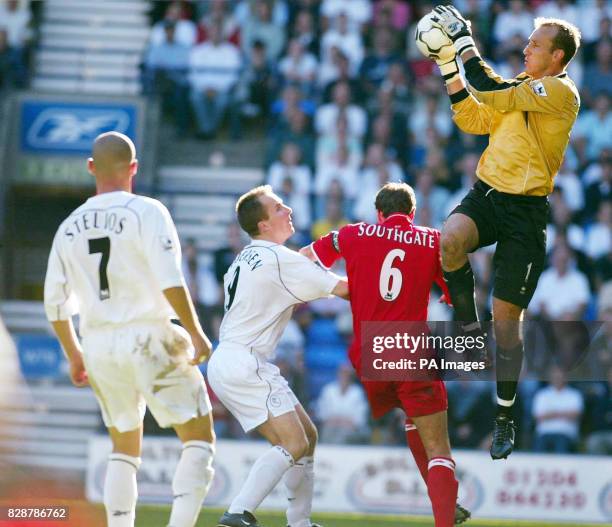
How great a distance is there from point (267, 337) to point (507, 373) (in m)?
1.68

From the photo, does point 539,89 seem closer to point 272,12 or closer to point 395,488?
point 395,488

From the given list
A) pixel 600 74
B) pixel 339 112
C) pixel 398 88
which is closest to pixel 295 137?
pixel 339 112

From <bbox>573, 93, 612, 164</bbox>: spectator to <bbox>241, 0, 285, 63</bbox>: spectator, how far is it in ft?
13.9

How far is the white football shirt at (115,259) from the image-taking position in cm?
780

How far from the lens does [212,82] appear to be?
58.9 feet

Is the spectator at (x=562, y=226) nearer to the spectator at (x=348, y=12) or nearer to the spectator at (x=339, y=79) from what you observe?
the spectator at (x=339, y=79)

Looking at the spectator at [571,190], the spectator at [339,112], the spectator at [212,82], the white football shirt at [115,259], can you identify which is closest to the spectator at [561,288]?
the spectator at [571,190]

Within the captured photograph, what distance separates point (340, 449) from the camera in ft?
45.5

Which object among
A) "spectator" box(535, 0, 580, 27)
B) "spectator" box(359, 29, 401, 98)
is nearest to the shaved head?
"spectator" box(359, 29, 401, 98)

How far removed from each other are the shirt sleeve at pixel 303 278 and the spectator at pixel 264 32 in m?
9.86

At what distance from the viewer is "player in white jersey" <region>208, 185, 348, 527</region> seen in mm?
8617

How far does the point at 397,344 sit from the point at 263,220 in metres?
1.21

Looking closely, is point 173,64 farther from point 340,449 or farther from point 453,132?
point 340,449

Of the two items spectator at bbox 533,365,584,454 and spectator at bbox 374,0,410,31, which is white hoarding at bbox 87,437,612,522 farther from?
spectator at bbox 374,0,410,31
